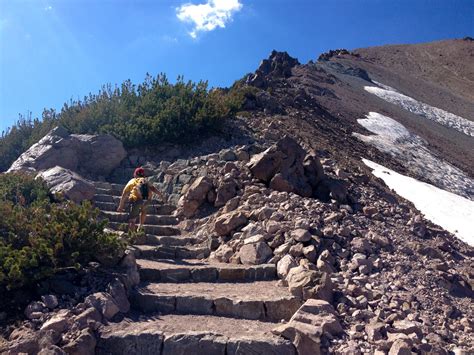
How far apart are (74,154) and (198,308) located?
6620 millimetres

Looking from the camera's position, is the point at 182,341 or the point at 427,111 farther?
the point at 427,111

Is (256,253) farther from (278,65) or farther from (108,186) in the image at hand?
(278,65)

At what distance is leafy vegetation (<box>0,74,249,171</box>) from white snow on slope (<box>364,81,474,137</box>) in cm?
2416

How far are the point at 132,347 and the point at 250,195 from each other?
439cm

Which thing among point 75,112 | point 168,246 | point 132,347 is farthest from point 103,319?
point 75,112

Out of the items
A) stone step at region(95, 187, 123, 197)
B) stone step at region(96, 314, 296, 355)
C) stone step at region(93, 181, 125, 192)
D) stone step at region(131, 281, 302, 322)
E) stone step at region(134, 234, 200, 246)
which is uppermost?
stone step at region(93, 181, 125, 192)

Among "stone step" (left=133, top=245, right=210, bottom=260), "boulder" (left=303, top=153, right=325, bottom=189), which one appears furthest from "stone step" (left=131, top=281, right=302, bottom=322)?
"boulder" (left=303, top=153, right=325, bottom=189)

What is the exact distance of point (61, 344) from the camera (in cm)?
512

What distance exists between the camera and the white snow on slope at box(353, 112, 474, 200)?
18.6 m

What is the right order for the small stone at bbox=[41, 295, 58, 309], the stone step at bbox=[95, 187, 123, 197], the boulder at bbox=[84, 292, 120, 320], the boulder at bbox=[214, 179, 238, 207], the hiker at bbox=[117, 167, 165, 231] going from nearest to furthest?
the small stone at bbox=[41, 295, 58, 309], the boulder at bbox=[84, 292, 120, 320], the hiker at bbox=[117, 167, 165, 231], the boulder at bbox=[214, 179, 238, 207], the stone step at bbox=[95, 187, 123, 197]

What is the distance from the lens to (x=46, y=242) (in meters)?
6.15

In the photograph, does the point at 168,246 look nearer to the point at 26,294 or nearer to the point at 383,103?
the point at 26,294

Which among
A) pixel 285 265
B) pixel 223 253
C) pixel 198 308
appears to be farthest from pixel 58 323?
pixel 223 253

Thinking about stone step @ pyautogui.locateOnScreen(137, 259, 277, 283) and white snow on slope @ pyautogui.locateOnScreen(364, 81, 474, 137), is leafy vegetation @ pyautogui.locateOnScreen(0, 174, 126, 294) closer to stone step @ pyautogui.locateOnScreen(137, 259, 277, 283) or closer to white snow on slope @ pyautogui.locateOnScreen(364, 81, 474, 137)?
stone step @ pyautogui.locateOnScreen(137, 259, 277, 283)
